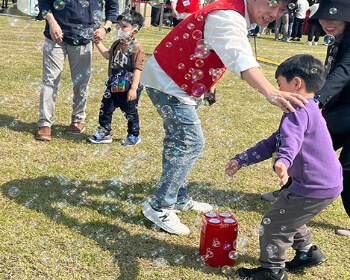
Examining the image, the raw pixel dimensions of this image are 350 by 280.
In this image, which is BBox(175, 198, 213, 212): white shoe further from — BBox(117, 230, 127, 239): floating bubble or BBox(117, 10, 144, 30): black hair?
BBox(117, 10, 144, 30): black hair

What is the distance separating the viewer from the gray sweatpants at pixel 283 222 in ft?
8.41

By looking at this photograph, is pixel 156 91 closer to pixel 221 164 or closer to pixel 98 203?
pixel 98 203

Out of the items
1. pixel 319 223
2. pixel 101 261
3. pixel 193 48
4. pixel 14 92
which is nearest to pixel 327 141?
pixel 193 48

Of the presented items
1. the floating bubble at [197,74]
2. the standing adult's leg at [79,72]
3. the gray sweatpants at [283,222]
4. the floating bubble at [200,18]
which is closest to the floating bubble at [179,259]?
the gray sweatpants at [283,222]

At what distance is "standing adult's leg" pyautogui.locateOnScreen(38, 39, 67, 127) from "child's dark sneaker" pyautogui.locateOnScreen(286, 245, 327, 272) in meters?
3.01

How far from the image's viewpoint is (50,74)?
4.76 meters

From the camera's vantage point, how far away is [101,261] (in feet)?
9.08

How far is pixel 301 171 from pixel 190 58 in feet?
3.25

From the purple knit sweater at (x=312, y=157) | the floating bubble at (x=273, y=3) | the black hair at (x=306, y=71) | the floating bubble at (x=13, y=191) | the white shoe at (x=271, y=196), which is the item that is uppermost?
the floating bubble at (x=273, y=3)

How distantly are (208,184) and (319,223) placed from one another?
1.02 metres

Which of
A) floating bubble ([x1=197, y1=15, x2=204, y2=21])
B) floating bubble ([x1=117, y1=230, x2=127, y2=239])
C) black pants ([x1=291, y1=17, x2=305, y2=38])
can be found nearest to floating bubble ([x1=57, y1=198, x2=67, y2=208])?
floating bubble ([x1=117, y1=230, x2=127, y2=239])

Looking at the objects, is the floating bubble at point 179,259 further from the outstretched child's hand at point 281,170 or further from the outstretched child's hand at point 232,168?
the outstretched child's hand at point 281,170

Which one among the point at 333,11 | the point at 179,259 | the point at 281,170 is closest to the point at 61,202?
the point at 179,259

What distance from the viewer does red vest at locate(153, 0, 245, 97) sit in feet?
9.17
